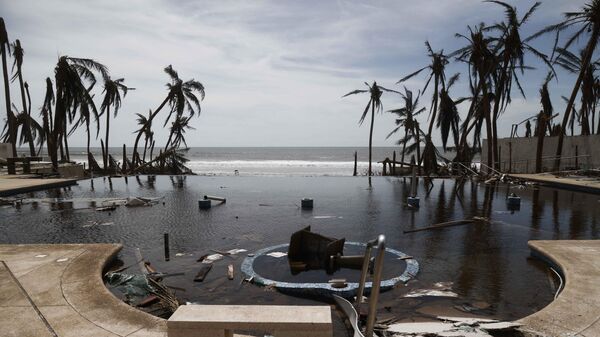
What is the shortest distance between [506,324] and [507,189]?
19.7m

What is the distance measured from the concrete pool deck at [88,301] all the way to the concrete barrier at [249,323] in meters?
1.39

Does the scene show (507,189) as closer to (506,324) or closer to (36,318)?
(506,324)

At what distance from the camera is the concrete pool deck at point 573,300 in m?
5.20

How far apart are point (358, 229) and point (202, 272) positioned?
6.21 m

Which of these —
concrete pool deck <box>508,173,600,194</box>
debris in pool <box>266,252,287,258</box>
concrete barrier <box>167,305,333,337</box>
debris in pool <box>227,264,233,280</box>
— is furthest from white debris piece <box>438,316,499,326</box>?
concrete pool deck <box>508,173,600,194</box>

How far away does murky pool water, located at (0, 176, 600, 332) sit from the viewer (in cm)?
751

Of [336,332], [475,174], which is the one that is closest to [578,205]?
[475,174]

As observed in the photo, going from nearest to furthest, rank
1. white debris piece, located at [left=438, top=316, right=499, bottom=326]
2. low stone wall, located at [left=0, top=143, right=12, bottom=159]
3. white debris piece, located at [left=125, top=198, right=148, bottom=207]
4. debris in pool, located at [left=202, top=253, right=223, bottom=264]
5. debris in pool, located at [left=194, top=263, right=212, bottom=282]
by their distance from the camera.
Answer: white debris piece, located at [left=438, top=316, right=499, bottom=326] < debris in pool, located at [left=194, top=263, right=212, bottom=282] < debris in pool, located at [left=202, top=253, right=223, bottom=264] < white debris piece, located at [left=125, top=198, right=148, bottom=207] < low stone wall, located at [left=0, top=143, right=12, bottom=159]

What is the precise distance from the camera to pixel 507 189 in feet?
74.2

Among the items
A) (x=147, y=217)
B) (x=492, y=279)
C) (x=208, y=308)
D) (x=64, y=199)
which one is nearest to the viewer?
(x=208, y=308)

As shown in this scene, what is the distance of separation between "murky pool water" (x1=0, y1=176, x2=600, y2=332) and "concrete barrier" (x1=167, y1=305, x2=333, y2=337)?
10.2 feet

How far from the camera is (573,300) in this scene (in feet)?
19.7

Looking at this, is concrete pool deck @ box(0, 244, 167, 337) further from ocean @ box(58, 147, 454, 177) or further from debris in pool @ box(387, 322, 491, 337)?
ocean @ box(58, 147, 454, 177)

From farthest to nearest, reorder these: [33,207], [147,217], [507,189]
Result: 1. [507,189]
2. [33,207]
3. [147,217]
